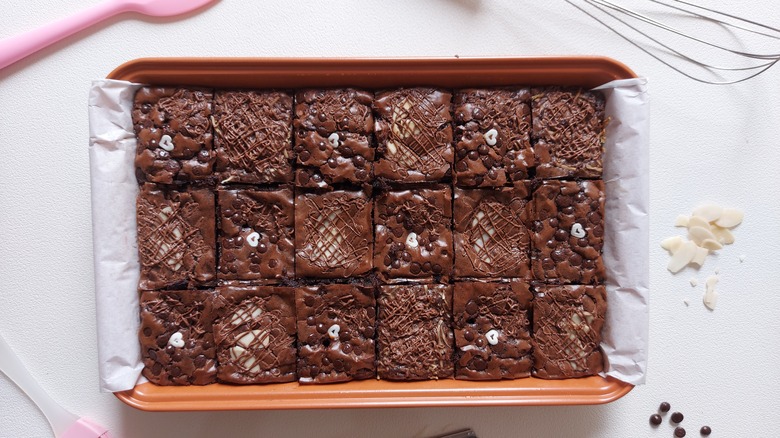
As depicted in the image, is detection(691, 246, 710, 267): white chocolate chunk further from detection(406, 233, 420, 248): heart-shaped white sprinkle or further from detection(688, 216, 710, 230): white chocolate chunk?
detection(406, 233, 420, 248): heart-shaped white sprinkle

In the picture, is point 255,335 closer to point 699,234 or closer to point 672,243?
point 672,243

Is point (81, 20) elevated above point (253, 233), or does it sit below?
above

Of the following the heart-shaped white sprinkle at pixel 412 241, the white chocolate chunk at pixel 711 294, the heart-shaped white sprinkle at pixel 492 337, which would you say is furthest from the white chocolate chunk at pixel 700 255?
the heart-shaped white sprinkle at pixel 412 241

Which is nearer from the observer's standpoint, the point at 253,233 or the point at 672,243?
the point at 253,233

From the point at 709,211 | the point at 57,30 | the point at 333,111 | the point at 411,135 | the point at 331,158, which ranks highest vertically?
the point at 57,30

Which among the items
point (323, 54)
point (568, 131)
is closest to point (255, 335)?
point (323, 54)

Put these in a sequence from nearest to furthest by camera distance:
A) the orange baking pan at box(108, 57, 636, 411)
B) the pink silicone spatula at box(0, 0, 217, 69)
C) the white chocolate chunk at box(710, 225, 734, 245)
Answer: the orange baking pan at box(108, 57, 636, 411)
the pink silicone spatula at box(0, 0, 217, 69)
the white chocolate chunk at box(710, 225, 734, 245)

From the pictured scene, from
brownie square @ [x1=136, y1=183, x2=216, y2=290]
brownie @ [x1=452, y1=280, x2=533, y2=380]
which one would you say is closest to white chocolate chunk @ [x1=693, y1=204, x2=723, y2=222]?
brownie @ [x1=452, y1=280, x2=533, y2=380]
